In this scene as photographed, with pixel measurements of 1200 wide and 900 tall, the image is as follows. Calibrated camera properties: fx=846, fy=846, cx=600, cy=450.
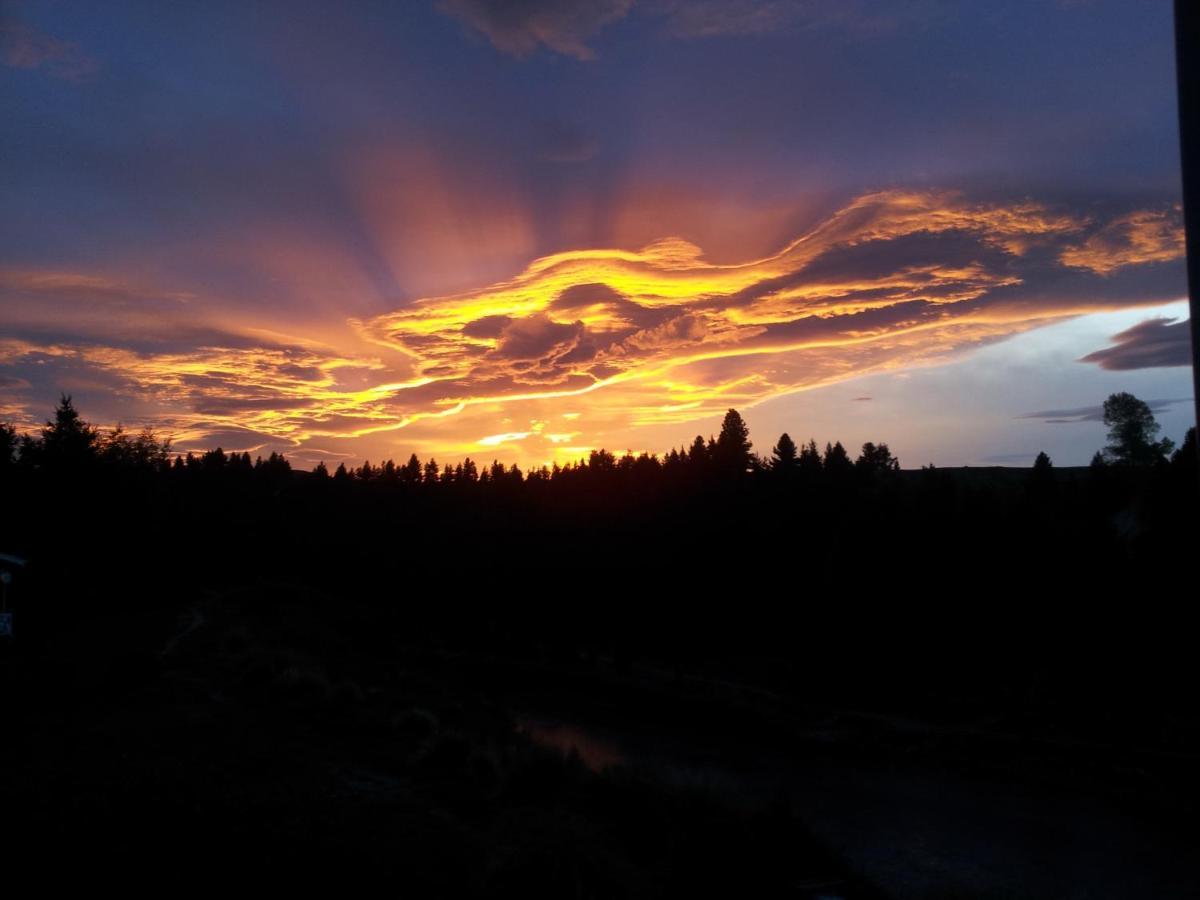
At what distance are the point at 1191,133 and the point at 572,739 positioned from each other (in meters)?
32.3

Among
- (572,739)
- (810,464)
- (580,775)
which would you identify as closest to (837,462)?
(810,464)

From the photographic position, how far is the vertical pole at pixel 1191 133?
244cm

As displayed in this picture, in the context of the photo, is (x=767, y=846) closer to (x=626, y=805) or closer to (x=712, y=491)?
(x=626, y=805)

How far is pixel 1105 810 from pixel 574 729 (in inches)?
743

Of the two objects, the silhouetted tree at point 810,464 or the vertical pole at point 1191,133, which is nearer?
the vertical pole at point 1191,133

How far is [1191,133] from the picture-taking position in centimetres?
249

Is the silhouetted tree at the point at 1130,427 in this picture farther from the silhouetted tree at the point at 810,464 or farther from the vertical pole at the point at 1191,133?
the vertical pole at the point at 1191,133

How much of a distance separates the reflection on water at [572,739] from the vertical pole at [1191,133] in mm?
25121

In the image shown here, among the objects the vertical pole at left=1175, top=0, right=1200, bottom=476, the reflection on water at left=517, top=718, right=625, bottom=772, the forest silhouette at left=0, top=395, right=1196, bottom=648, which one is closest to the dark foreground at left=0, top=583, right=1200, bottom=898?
the reflection on water at left=517, top=718, right=625, bottom=772

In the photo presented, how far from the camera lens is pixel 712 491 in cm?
7012

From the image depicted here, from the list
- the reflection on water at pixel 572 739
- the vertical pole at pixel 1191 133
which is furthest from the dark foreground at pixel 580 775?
the vertical pole at pixel 1191 133

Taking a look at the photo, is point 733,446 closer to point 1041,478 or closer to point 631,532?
point 631,532

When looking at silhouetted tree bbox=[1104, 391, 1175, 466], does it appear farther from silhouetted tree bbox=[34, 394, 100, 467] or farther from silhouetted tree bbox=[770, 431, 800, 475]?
silhouetted tree bbox=[34, 394, 100, 467]

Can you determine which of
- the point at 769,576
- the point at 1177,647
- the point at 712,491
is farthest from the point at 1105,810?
the point at 712,491
